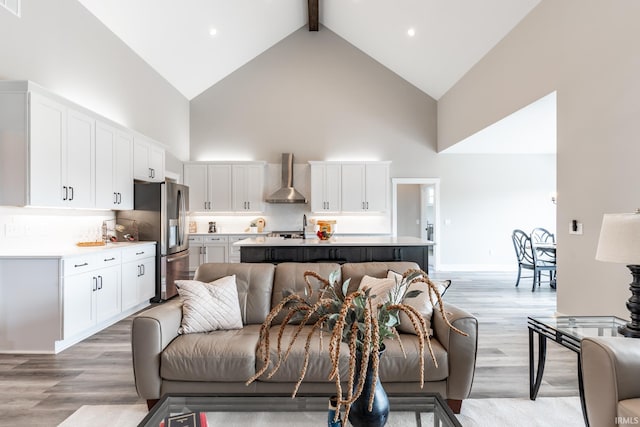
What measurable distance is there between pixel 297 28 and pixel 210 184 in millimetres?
3918

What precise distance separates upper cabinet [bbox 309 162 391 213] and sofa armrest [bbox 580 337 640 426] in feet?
19.4

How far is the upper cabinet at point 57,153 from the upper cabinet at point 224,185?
8.99ft

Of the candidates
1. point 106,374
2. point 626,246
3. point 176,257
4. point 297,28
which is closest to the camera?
point 626,246

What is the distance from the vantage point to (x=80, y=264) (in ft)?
11.0

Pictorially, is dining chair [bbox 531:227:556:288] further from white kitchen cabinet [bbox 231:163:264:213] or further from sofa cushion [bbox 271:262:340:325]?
white kitchen cabinet [bbox 231:163:264:213]

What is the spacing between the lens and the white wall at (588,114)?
3.08 m

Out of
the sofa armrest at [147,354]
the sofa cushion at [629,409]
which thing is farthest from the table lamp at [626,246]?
the sofa armrest at [147,354]

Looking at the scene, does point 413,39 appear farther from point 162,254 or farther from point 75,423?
point 75,423

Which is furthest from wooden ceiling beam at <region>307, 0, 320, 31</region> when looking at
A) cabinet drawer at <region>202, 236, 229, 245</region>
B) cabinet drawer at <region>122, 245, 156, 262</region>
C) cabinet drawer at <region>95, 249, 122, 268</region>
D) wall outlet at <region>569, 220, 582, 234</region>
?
wall outlet at <region>569, 220, 582, 234</region>

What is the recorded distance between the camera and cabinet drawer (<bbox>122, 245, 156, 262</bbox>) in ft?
13.7

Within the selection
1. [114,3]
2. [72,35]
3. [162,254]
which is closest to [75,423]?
[162,254]

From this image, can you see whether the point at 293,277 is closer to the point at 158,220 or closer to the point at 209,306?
the point at 209,306

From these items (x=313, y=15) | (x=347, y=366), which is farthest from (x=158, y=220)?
(x=313, y=15)

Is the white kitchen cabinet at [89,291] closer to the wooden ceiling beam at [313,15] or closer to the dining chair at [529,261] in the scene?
the wooden ceiling beam at [313,15]
